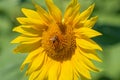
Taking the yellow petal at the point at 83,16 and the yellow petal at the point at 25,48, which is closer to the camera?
the yellow petal at the point at 83,16

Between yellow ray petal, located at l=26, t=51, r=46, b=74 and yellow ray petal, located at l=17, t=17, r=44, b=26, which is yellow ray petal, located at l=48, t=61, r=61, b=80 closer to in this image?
yellow ray petal, located at l=26, t=51, r=46, b=74

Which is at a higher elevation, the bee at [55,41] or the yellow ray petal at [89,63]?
the bee at [55,41]

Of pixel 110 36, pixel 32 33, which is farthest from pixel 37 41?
pixel 110 36

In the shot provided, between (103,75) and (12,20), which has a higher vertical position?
(12,20)

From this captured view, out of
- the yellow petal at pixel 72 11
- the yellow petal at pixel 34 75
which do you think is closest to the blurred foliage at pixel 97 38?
the yellow petal at pixel 34 75

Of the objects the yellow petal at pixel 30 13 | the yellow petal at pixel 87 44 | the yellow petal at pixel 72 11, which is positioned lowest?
the yellow petal at pixel 87 44

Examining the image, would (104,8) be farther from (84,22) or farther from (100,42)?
(84,22)

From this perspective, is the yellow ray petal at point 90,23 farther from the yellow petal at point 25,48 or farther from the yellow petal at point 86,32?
the yellow petal at point 25,48

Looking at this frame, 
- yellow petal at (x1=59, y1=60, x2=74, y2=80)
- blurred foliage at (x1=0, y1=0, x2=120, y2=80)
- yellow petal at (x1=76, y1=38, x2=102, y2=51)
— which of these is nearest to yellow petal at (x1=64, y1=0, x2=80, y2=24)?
yellow petal at (x1=76, y1=38, x2=102, y2=51)

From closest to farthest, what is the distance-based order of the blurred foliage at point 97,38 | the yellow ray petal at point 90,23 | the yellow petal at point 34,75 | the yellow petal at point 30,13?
the yellow ray petal at point 90,23 → the yellow petal at point 30,13 → the yellow petal at point 34,75 → the blurred foliage at point 97,38
